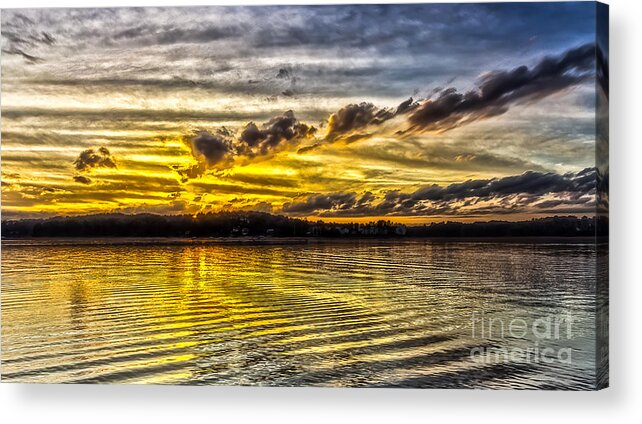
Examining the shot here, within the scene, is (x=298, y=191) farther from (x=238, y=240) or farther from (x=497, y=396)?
(x=497, y=396)

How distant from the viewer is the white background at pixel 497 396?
10.3 meters

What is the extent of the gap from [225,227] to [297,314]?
1.11 metres

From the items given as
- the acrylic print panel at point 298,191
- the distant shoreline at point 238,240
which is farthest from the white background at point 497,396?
the distant shoreline at point 238,240

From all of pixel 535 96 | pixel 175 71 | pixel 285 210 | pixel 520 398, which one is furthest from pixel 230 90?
pixel 520 398

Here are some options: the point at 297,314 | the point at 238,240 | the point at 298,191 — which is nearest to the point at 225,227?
the point at 238,240

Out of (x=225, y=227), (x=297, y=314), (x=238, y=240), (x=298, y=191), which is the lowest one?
(x=297, y=314)

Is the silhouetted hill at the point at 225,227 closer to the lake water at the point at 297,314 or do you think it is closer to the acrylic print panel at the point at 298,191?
the acrylic print panel at the point at 298,191

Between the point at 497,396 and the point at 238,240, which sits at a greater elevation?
the point at 238,240

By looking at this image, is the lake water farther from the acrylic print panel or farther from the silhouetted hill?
the silhouetted hill

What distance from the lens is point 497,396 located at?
34.4 ft

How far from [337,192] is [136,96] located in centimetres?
215

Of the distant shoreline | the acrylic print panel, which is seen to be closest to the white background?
the acrylic print panel

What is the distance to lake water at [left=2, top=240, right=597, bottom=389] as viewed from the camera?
1055 cm

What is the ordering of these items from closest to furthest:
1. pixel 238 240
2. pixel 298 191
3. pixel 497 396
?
pixel 497 396, pixel 298 191, pixel 238 240
